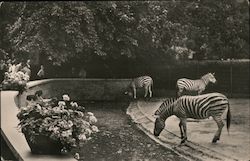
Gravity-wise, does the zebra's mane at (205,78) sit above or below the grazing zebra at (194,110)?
above

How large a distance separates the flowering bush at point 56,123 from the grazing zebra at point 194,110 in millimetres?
2343

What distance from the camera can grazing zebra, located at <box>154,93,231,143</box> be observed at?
24.4 feet

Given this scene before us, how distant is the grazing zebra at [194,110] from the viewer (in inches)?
293

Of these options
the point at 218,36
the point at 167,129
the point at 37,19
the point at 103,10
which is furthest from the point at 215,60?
the point at 37,19

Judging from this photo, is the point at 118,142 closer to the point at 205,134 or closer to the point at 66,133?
the point at 66,133

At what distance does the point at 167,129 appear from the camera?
7.94 metres

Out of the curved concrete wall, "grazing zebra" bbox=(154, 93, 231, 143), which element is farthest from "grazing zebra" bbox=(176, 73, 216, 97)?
the curved concrete wall

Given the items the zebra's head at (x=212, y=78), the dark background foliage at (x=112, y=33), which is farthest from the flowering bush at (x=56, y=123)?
the zebra's head at (x=212, y=78)

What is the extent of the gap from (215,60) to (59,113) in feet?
12.9

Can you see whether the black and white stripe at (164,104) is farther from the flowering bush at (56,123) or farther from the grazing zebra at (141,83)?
the flowering bush at (56,123)

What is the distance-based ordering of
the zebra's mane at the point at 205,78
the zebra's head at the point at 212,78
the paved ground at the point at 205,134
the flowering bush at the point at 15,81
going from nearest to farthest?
the paved ground at the point at 205,134
the flowering bush at the point at 15,81
the zebra's mane at the point at 205,78
the zebra's head at the point at 212,78

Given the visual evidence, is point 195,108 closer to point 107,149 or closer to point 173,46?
point 173,46

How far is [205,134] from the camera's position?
7863mm

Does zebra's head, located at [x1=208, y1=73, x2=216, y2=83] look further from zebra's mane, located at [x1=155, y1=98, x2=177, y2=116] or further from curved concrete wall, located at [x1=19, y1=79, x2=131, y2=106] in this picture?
curved concrete wall, located at [x1=19, y1=79, x2=131, y2=106]
